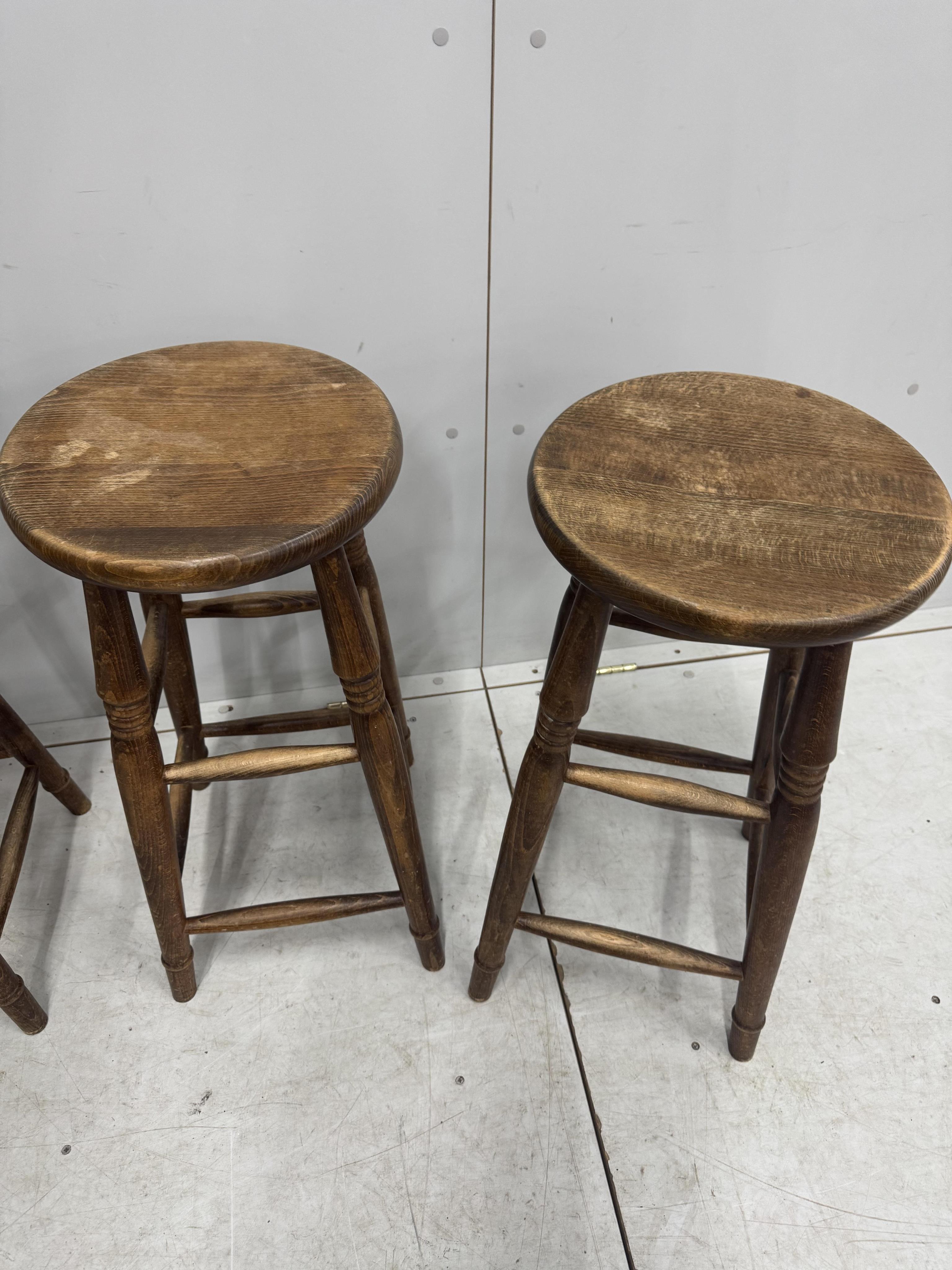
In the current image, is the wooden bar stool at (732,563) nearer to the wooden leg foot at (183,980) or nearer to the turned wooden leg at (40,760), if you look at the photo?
the wooden leg foot at (183,980)

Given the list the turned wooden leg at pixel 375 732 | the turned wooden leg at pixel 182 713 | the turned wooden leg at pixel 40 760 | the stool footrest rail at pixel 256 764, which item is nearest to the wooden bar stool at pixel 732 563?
the turned wooden leg at pixel 375 732

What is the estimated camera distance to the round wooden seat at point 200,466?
0.64 metres

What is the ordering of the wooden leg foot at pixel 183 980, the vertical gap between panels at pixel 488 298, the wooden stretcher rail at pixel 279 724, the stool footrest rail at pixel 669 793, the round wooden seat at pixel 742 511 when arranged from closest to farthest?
the round wooden seat at pixel 742 511, the stool footrest rail at pixel 669 793, the vertical gap between panels at pixel 488 298, the wooden leg foot at pixel 183 980, the wooden stretcher rail at pixel 279 724

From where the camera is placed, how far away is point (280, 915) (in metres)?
0.98

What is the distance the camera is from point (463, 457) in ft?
4.06

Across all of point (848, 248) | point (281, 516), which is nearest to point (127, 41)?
point (281, 516)

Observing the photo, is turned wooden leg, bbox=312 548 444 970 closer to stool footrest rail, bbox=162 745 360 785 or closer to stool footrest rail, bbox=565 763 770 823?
stool footrest rail, bbox=162 745 360 785

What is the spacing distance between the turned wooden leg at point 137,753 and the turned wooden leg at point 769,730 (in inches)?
26.7

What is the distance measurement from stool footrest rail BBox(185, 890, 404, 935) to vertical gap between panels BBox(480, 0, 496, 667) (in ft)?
1.88

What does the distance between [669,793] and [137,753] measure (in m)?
0.53

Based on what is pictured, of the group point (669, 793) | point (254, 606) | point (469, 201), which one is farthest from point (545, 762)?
point (469, 201)

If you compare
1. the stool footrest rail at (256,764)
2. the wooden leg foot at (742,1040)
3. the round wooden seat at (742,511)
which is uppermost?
the round wooden seat at (742,511)

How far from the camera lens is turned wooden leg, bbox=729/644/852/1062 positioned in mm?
725

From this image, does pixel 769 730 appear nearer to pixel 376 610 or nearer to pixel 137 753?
pixel 376 610
